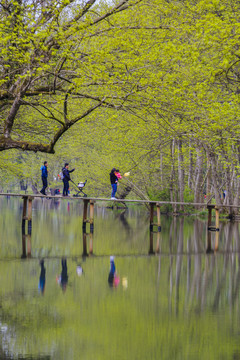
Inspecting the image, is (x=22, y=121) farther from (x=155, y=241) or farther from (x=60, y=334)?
(x=60, y=334)

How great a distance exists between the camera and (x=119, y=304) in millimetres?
10789

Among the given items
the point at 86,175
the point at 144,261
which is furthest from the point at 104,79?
the point at 86,175

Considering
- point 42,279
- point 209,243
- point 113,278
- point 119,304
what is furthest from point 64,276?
point 209,243

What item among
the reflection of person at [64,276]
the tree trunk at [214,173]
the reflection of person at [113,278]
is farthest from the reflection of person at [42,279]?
the tree trunk at [214,173]

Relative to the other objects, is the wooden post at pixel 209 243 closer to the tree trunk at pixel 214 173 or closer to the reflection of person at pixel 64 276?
the tree trunk at pixel 214 173

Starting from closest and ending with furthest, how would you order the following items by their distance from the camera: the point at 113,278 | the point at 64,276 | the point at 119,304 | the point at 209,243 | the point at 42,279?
the point at 119,304, the point at 42,279, the point at 113,278, the point at 64,276, the point at 209,243

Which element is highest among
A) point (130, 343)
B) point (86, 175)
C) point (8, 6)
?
point (8, 6)

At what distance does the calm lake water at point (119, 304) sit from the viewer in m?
8.09

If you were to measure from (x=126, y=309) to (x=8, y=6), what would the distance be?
10249 millimetres

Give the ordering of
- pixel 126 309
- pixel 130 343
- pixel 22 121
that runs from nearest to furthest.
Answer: pixel 130 343 → pixel 126 309 → pixel 22 121

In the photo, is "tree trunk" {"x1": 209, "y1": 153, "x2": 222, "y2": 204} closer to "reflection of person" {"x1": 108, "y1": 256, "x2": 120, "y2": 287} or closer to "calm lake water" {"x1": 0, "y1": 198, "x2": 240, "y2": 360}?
"calm lake water" {"x1": 0, "y1": 198, "x2": 240, "y2": 360}

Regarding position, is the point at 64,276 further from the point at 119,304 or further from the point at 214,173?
the point at 214,173

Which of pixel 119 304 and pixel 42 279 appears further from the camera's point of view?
pixel 42 279

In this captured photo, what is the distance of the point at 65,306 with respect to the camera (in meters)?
10.5
